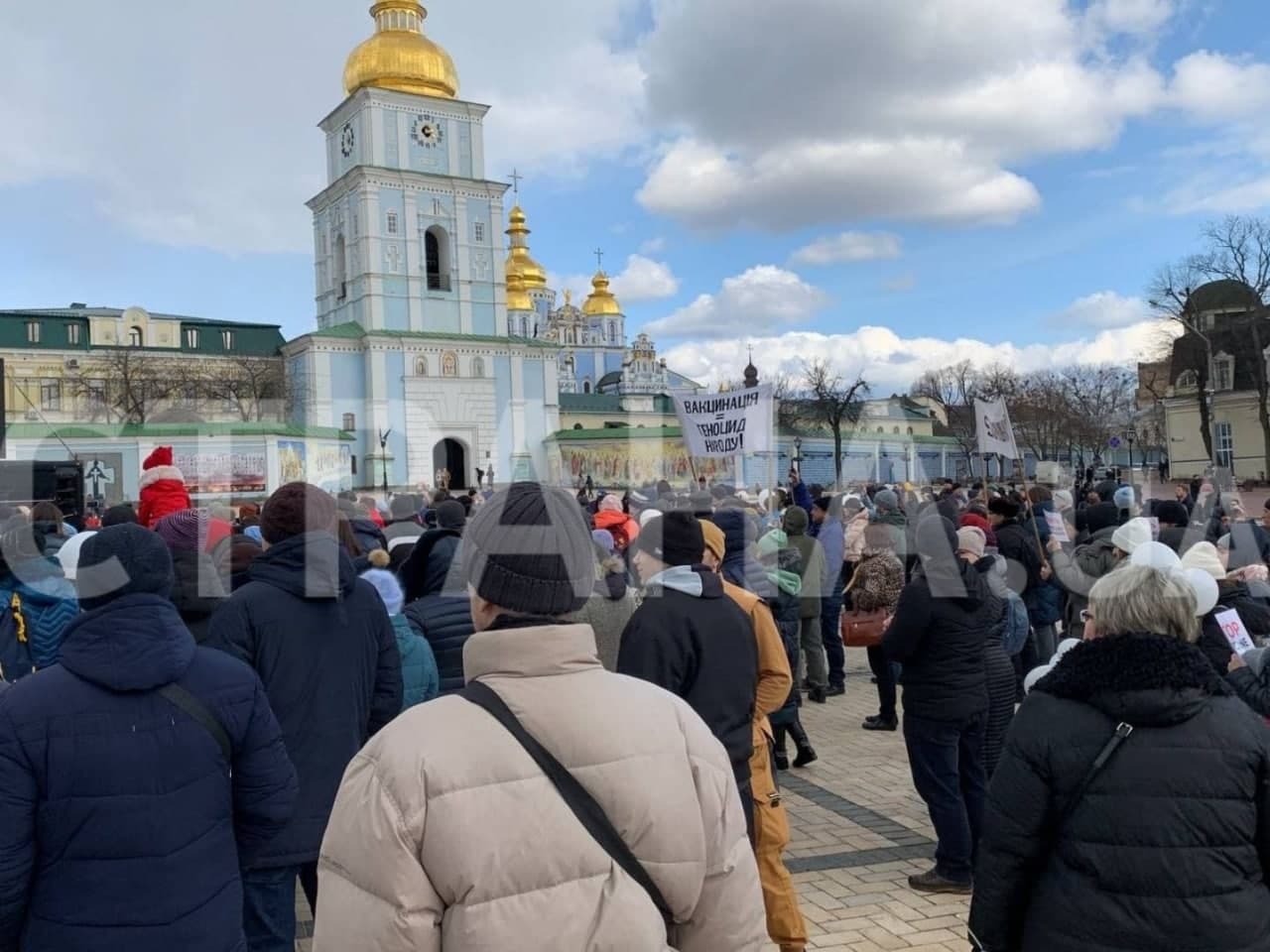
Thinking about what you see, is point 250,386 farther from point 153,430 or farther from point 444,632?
point 444,632

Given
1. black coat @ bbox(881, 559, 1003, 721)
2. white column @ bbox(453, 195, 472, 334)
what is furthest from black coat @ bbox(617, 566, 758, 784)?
white column @ bbox(453, 195, 472, 334)

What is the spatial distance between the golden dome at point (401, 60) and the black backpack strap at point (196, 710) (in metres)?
57.1

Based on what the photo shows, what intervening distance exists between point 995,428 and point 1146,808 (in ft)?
32.3

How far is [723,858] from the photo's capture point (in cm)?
210

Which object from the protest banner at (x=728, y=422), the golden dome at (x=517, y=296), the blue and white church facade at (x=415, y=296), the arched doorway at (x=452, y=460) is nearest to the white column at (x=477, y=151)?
the blue and white church facade at (x=415, y=296)

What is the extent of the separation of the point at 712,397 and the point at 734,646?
7817mm

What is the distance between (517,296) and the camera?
9025cm

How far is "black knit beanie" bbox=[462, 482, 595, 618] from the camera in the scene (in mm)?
2082

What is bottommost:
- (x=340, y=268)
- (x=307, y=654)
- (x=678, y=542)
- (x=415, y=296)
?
(x=307, y=654)

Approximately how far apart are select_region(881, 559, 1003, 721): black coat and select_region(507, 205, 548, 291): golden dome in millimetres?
88726

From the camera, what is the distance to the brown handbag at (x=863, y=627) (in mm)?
7906

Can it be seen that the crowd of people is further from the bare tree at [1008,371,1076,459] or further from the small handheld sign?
the bare tree at [1008,371,1076,459]

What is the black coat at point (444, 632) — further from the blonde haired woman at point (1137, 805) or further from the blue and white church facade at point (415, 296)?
the blue and white church facade at point (415, 296)

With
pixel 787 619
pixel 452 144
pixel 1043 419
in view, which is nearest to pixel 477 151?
pixel 452 144
